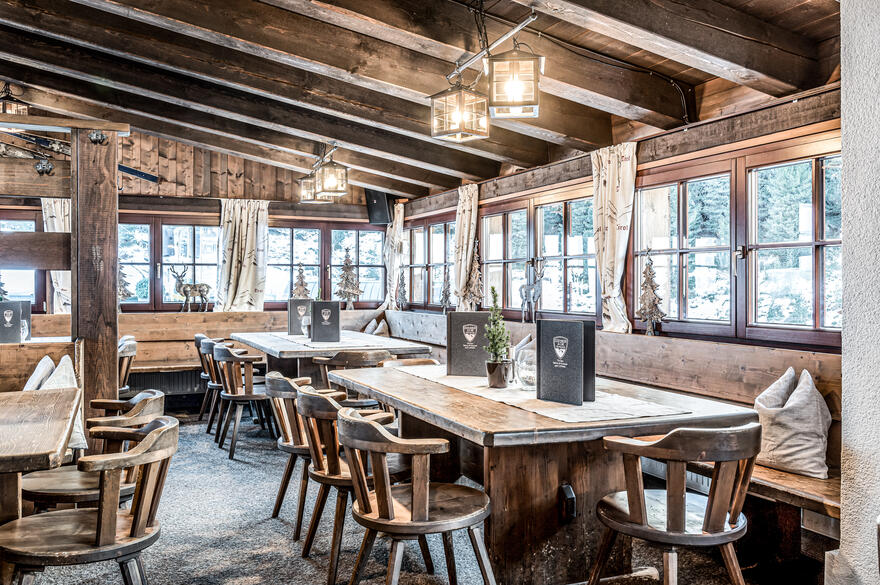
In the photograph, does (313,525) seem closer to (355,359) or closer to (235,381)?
(355,359)

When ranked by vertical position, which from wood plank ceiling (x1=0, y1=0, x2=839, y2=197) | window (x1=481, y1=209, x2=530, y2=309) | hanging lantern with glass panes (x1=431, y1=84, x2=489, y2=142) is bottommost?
window (x1=481, y1=209, x2=530, y2=309)

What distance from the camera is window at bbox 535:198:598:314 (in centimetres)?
536

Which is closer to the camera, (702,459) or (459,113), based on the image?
(702,459)

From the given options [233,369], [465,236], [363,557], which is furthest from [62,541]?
[465,236]

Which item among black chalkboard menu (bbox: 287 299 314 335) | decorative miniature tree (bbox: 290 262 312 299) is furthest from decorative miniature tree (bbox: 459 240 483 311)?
decorative miniature tree (bbox: 290 262 312 299)

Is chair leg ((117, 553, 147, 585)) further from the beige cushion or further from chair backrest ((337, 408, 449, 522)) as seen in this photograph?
the beige cushion

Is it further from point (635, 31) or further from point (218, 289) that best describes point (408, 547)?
point (218, 289)

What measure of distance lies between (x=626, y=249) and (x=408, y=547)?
8.49ft

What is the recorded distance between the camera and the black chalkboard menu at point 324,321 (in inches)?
221

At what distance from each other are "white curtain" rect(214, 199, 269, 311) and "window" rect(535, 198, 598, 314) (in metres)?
3.81

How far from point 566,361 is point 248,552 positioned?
5.88 ft

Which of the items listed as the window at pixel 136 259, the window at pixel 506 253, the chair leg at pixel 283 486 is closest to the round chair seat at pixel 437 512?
the chair leg at pixel 283 486

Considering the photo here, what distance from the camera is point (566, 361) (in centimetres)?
265

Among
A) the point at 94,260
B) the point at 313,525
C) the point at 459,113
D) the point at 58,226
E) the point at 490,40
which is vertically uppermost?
the point at 490,40
